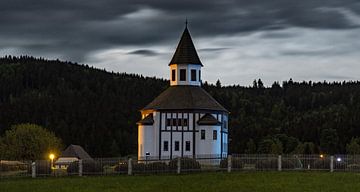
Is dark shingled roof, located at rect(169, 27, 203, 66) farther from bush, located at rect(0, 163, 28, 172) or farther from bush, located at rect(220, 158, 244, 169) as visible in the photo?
bush, located at rect(0, 163, 28, 172)

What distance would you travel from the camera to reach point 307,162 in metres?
56.3

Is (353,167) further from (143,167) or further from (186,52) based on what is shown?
(186,52)

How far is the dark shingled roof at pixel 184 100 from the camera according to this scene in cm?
8700

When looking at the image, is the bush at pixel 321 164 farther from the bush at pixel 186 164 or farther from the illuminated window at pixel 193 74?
the illuminated window at pixel 193 74

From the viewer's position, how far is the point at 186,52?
93375mm

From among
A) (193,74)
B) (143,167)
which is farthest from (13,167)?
(193,74)

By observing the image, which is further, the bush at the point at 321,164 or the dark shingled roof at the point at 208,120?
the dark shingled roof at the point at 208,120

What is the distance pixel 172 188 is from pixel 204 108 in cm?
4667

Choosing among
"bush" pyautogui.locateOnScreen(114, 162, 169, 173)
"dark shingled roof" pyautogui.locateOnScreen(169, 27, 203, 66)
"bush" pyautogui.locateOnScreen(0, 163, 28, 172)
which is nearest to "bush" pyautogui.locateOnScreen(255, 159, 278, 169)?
"bush" pyautogui.locateOnScreen(114, 162, 169, 173)

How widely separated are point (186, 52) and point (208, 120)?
10.9 metres

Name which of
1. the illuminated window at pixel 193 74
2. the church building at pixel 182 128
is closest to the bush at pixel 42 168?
the church building at pixel 182 128

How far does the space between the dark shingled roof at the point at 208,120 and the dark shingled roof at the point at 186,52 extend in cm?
849

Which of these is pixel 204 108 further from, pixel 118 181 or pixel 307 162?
pixel 118 181

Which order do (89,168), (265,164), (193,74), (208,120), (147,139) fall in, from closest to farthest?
(89,168) → (265,164) → (208,120) → (147,139) → (193,74)
